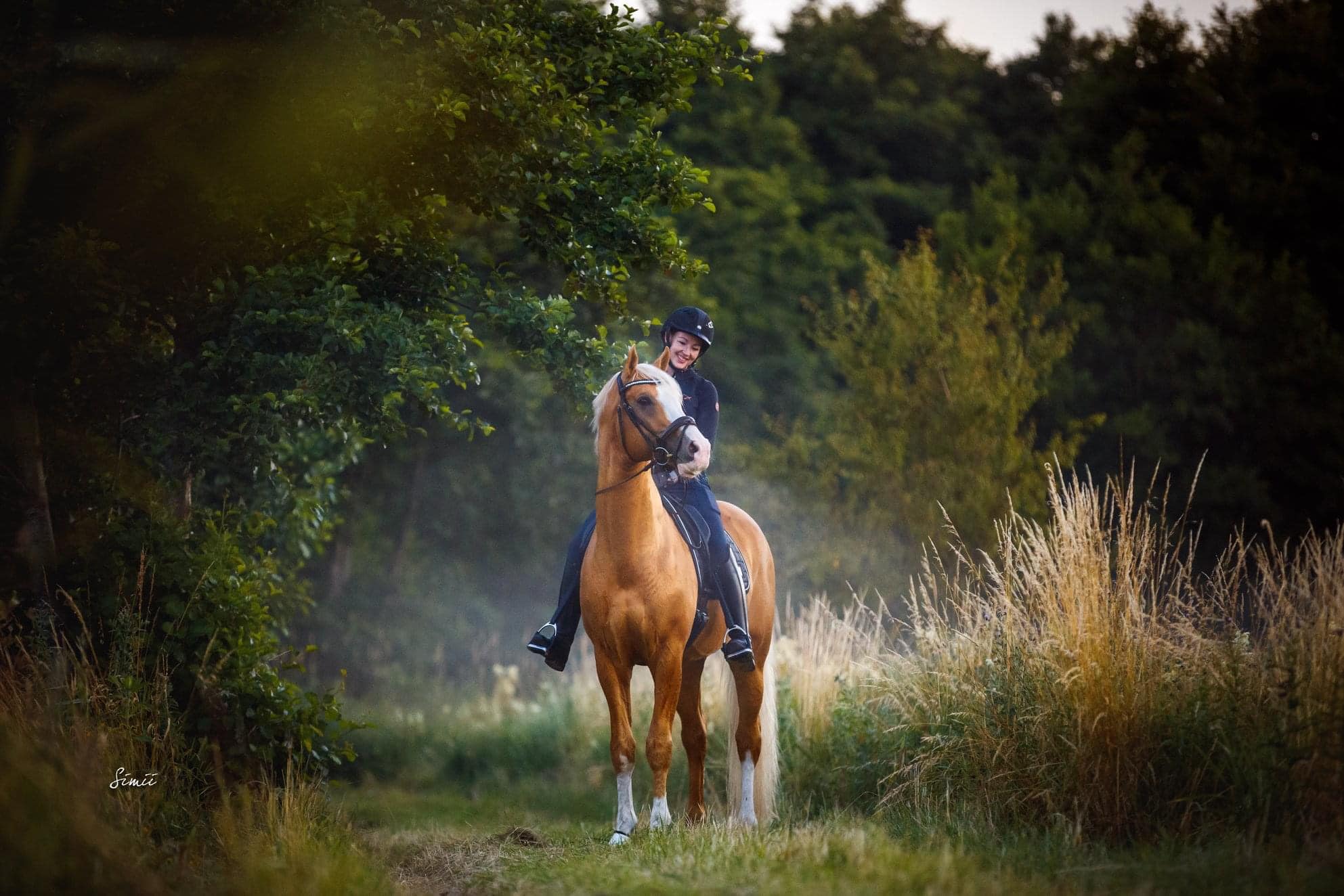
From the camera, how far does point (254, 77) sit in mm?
8383

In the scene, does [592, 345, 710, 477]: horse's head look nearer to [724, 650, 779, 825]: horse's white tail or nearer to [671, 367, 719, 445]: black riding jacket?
[671, 367, 719, 445]: black riding jacket

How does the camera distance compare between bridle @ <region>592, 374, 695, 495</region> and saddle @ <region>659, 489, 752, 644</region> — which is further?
saddle @ <region>659, 489, 752, 644</region>

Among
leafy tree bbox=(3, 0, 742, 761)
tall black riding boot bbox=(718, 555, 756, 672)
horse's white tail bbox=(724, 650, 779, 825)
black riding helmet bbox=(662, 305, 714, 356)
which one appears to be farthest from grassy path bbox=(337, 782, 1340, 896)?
black riding helmet bbox=(662, 305, 714, 356)

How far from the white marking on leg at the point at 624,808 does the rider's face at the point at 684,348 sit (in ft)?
8.90

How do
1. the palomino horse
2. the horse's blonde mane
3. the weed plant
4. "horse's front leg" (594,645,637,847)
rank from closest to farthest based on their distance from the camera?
the weed plant < the palomino horse < the horse's blonde mane < "horse's front leg" (594,645,637,847)

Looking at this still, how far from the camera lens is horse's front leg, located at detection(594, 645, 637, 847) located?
23.1 feet

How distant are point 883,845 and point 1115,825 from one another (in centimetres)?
139

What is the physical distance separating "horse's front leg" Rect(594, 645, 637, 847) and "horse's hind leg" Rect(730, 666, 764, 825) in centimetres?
125

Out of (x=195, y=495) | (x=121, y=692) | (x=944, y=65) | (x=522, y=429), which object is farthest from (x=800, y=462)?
(x=944, y=65)

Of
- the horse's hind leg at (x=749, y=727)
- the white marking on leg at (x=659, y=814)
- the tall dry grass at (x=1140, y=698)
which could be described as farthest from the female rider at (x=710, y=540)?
the tall dry grass at (x=1140, y=698)

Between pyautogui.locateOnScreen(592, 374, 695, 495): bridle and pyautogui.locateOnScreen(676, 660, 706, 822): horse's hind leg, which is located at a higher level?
pyautogui.locateOnScreen(592, 374, 695, 495): bridle

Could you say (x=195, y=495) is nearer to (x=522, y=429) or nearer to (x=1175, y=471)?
(x=522, y=429)

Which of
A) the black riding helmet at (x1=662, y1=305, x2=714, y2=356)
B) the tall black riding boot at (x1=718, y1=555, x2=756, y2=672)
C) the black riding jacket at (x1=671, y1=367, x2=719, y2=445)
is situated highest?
the black riding helmet at (x1=662, y1=305, x2=714, y2=356)

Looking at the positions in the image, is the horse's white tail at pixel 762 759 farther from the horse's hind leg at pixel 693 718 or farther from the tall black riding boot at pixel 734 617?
the tall black riding boot at pixel 734 617
